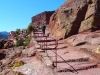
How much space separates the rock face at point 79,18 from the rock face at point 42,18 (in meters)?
20.7

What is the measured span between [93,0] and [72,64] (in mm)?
10520

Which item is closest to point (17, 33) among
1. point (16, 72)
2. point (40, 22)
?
point (40, 22)

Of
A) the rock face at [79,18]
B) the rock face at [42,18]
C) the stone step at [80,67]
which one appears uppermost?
the rock face at [42,18]

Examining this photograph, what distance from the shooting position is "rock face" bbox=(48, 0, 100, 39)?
16.9 metres

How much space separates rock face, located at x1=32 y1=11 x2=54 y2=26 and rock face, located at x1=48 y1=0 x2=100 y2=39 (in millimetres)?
20743

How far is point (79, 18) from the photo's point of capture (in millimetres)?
18203

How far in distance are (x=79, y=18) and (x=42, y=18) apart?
24.0 meters

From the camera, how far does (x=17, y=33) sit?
39.9m

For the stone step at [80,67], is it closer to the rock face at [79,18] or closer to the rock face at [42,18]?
the rock face at [79,18]

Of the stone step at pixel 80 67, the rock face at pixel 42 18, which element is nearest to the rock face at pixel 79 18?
the stone step at pixel 80 67

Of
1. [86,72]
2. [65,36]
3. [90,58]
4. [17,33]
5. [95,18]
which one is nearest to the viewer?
[86,72]

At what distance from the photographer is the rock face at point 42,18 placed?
40.2 metres

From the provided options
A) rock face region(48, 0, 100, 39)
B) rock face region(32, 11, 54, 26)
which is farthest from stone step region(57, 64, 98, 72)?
rock face region(32, 11, 54, 26)

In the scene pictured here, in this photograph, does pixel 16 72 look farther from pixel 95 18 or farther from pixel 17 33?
pixel 17 33
